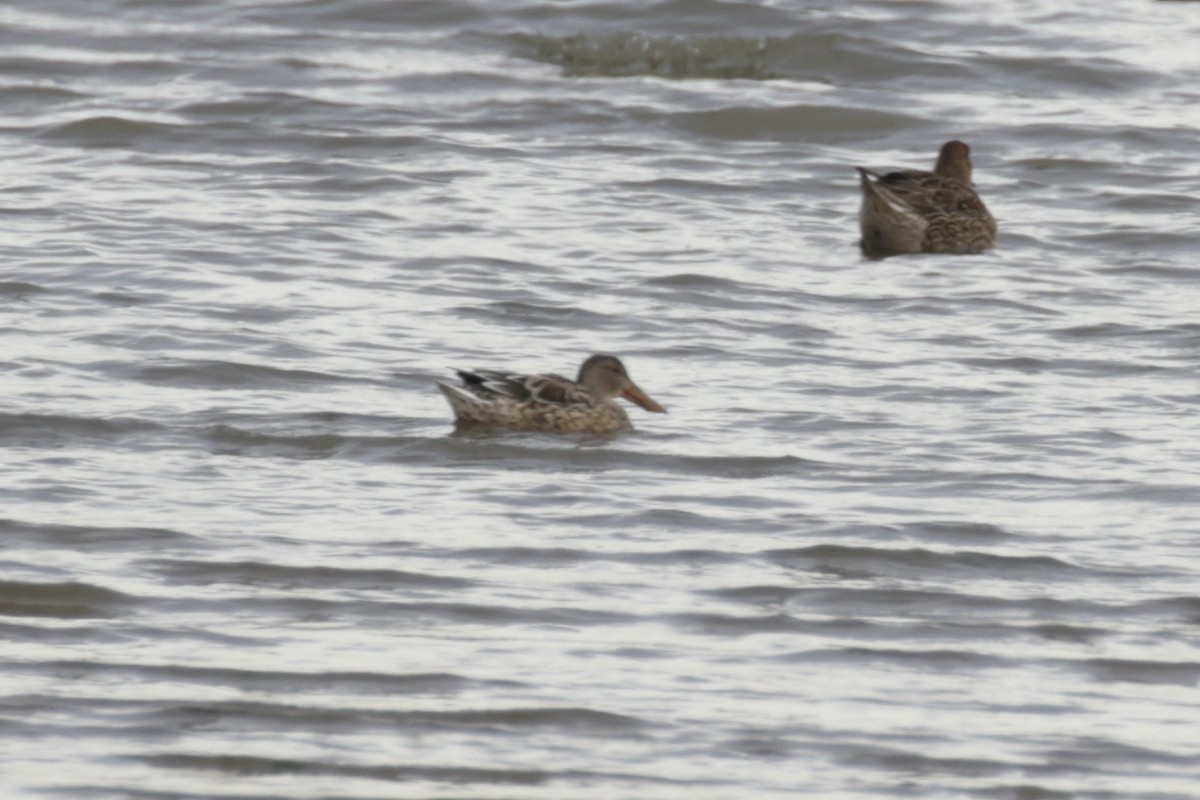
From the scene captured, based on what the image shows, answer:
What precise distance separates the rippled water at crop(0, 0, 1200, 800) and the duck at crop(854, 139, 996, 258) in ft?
0.66

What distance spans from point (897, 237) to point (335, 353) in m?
4.53

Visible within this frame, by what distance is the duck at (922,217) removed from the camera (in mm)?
14469

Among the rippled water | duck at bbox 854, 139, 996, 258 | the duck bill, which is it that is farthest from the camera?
duck at bbox 854, 139, 996, 258

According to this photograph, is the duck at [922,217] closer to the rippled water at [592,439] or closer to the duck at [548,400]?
the rippled water at [592,439]

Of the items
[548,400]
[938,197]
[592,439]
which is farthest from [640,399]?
[938,197]

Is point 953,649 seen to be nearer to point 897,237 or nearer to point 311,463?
point 311,463

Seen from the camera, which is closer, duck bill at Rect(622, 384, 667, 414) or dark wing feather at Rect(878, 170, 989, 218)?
duck bill at Rect(622, 384, 667, 414)

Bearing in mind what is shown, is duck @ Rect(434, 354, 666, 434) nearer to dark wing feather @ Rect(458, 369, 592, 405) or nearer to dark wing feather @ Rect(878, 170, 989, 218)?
dark wing feather @ Rect(458, 369, 592, 405)

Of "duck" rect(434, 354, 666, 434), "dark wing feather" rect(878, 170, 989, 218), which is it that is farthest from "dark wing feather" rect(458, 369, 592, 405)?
"dark wing feather" rect(878, 170, 989, 218)

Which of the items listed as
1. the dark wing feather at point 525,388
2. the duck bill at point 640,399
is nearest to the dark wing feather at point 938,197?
the duck bill at point 640,399

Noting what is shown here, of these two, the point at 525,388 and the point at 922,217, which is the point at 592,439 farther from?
the point at 922,217

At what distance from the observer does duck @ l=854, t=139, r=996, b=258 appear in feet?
47.5

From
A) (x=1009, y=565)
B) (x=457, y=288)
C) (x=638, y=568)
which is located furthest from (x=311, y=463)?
(x=457, y=288)

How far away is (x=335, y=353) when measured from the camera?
11.1 m
